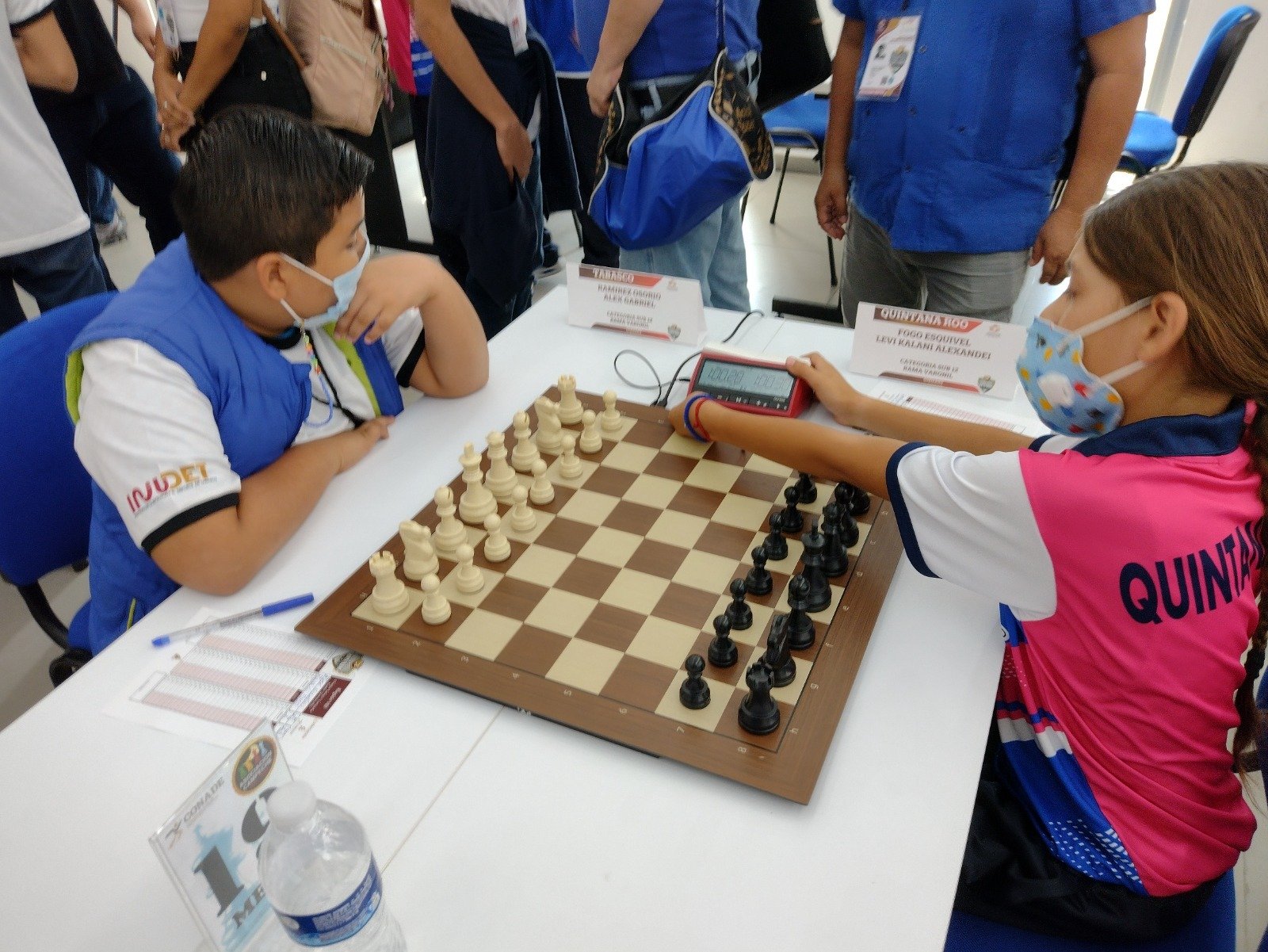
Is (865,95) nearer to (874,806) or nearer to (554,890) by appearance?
(874,806)

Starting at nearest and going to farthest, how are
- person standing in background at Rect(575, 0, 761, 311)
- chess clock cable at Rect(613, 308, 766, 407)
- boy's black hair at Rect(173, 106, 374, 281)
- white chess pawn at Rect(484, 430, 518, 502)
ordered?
boy's black hair at Rect(173, 106, 374, 281) < white chess pawn at Rect(484, 430, 518, 502) < chess clock cable at Rect(613, 308, 766, 407) < person standing in background at Rect(575, 0, 761, 311)

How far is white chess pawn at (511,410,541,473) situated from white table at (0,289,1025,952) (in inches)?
17.4

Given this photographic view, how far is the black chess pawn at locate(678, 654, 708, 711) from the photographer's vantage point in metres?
0.94

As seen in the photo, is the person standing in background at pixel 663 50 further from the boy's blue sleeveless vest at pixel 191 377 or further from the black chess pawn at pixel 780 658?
the black chess pawn at pixel 780 658

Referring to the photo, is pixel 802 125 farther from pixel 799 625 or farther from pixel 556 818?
pixel 556 818

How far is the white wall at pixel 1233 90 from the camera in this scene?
387 centimetres

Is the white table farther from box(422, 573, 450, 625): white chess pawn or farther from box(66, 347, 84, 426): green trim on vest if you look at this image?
box(66, 347, 84, 426): green trim on vest

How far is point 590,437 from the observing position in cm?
140

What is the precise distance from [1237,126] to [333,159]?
4483mm

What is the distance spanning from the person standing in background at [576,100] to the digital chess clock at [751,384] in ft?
4.95

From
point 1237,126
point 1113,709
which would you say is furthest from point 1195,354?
point 1237,126

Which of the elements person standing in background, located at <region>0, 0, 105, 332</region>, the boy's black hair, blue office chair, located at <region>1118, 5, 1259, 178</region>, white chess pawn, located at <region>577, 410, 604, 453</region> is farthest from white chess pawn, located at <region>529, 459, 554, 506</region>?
blue office chair, located at <region>1118, 5, 1259, 178</region>

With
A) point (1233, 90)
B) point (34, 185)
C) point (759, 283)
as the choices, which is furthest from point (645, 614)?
point (1233, 90)

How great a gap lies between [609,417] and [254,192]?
0.63 m
